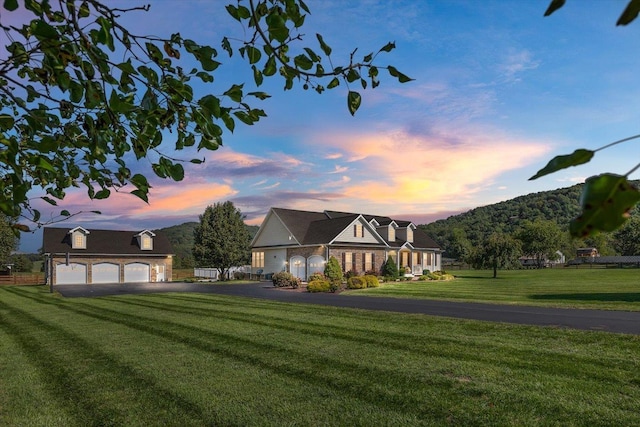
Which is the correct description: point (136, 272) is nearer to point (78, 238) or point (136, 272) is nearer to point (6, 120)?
point (78, 238)

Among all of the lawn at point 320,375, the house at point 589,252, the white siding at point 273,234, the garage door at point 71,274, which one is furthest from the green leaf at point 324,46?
the house at point 589,252

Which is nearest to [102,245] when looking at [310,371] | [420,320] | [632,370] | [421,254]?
[421,254]

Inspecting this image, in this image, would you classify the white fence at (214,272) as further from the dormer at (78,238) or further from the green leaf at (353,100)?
the green leaf at (353,100)

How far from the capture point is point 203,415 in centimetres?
624

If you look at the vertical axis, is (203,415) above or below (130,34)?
below

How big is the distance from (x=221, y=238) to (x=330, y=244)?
53.3 feet

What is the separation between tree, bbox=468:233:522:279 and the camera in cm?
4644

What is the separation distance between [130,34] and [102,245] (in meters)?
51.2

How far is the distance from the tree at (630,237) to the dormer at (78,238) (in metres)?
101

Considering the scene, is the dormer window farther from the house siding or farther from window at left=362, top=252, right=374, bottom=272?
window at left=362, top=252, right=374, bottom=272

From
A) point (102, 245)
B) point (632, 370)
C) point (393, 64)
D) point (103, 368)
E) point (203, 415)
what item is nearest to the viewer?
point (393, 64)

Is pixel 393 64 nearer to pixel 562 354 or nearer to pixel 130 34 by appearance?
pixel 130 34

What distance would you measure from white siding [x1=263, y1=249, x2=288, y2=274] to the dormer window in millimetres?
19440

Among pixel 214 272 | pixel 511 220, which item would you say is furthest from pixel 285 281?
pixel 511 220
